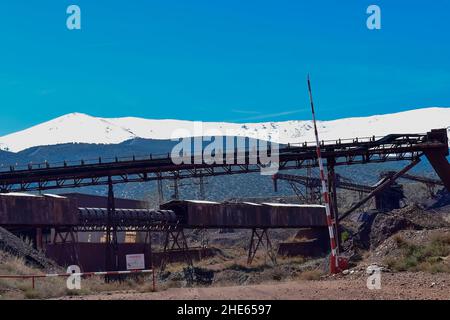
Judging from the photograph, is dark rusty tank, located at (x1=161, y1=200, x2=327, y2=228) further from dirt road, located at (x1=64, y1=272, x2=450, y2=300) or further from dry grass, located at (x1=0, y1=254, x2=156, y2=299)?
dirt road, located at (x1=64, y1=272, x2=450, y2=300)

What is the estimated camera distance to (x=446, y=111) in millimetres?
187250

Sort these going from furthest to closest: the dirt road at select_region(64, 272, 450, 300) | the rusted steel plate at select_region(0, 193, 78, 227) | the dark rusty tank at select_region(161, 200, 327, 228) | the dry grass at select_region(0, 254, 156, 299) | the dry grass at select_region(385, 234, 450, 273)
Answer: the dark rusty tank at select_region(161, 200, 327, 228), the rusted steel plate at select_region(0, 193, 78, 227), the dry grass at select_region(385, 234, 450, 273), the dry grass at select_region(0, 254, 156, 299), the dirt road at select_region(64, 272, 450, 300)

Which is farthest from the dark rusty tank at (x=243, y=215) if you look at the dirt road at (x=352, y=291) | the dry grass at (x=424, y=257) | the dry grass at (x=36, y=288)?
the dirt road at (x=352, y=291)

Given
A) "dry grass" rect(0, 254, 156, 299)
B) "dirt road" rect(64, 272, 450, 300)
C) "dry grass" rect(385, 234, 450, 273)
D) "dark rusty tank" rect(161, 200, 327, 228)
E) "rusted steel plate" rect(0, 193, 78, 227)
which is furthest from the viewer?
"dark rusty tank" rect(161, 200, 327, 228)

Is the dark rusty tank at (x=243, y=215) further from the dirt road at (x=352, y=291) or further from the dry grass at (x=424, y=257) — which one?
the dirt road at (x=352, y=291)

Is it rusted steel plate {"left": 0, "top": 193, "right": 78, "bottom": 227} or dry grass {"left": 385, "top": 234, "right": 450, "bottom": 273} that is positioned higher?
rusted steel plate {"left": 0, "top": 193, "right": 78, "bottom": 227}

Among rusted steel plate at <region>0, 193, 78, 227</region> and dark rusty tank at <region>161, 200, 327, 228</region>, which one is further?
dark rusty tank at <region>161, 200, 327, 228</region>

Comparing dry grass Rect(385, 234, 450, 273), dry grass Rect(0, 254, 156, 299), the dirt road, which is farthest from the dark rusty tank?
the dirt road

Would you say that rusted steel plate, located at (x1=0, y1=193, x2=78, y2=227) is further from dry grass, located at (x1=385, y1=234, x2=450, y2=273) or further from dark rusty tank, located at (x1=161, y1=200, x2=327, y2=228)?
dry grass, located at (x1=385, y1=234, x2=450, y2=273)

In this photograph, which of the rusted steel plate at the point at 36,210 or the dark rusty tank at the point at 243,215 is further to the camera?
the dark rusty tank at the point at 243,215

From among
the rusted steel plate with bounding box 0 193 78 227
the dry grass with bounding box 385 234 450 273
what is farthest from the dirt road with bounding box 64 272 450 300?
the rusted steel plate with bounding box 0 193 78 227

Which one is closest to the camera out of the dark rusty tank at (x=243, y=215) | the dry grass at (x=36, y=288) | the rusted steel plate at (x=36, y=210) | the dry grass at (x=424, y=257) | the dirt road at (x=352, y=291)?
the dirt road at (x=352, y=291)
